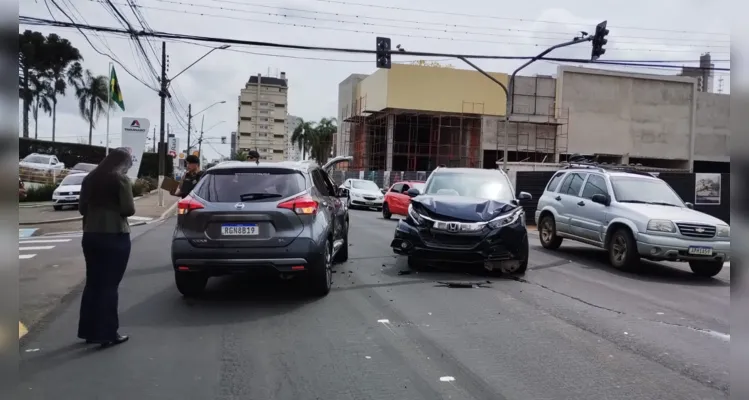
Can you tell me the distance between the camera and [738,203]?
178cm

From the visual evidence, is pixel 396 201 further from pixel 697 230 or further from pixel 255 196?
pixel 255 196

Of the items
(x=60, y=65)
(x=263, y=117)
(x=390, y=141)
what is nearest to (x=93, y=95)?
(x=60, y=65)

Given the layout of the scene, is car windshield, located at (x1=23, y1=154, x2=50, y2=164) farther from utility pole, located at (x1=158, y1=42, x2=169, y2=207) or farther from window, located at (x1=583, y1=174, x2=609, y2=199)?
window, located at (x1=583, y1=174, x2=609, y2=199)

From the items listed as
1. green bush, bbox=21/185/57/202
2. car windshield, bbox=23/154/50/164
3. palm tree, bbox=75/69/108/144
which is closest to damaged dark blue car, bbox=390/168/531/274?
green bush, bbox=21/185/57/202

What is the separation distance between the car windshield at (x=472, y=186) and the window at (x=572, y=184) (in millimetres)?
2611

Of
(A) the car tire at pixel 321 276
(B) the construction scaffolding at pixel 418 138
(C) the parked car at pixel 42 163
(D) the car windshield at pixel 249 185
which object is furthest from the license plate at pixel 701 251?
(C) the parked car at pixel 42 163

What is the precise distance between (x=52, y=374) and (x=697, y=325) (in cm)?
647

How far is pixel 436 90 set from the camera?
143 ft

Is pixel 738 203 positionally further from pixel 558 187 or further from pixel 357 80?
pixel 357 80

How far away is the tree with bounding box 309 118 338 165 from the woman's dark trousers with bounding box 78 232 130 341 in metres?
71.1

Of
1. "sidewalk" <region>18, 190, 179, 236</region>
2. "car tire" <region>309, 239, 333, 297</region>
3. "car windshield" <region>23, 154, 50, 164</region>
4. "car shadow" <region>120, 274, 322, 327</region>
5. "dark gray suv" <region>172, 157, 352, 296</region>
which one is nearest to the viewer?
"car shadow" <region>120, 274, 322, 327</region>

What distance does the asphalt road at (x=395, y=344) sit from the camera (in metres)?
4.21

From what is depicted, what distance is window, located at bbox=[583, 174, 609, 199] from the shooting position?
10884mm

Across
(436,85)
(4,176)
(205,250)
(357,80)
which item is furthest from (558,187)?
(357,80)
